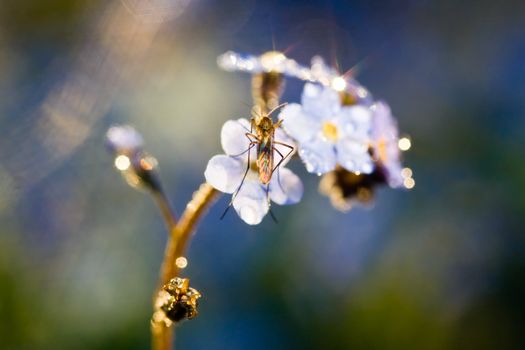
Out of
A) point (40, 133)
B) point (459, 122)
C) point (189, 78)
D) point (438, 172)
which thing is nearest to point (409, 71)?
point (459, 122)

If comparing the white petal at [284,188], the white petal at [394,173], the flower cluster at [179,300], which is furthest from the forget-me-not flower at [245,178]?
the white petal at [394,173]

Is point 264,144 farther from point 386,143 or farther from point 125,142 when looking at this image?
point 125,142

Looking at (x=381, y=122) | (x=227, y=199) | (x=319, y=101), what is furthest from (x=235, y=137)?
(x=227, y=199)

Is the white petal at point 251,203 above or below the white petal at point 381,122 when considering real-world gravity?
Answer: below

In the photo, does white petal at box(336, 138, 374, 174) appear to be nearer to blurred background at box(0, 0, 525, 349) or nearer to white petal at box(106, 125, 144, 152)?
white petal at box(106, 125, 144, 152)

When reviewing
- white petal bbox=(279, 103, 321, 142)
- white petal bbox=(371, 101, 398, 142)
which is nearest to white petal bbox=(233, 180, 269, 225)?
white petal bbox=(279, 103, 321, 142)

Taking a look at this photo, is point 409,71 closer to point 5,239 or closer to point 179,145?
point 179,145

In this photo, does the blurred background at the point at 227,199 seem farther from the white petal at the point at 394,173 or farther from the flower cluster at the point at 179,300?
the flower cluster at the point at 179,300
